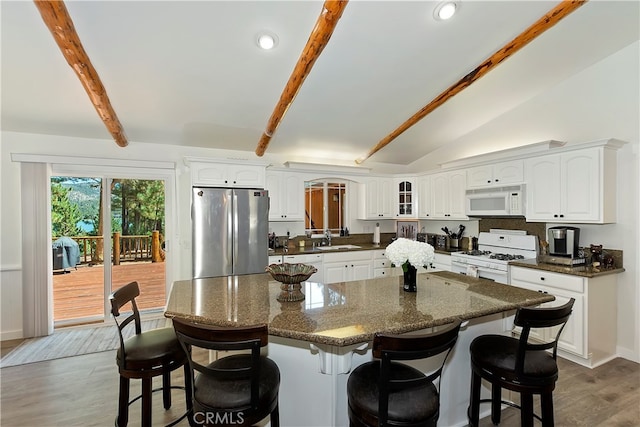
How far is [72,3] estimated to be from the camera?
217 centimetres

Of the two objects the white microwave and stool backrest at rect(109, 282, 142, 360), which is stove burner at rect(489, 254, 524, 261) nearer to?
the white microwave

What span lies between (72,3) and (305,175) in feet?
11.1

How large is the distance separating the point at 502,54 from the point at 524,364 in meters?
3.04

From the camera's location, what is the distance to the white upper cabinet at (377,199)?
5523 mm

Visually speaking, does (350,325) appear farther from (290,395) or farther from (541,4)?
(541,4)

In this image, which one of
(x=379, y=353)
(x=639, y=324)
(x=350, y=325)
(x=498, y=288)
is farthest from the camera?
(x=639, y=324)

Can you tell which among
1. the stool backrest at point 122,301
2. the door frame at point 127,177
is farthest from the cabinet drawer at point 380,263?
the stool backrest at point 122,301

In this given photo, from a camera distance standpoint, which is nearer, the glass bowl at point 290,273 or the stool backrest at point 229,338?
the stool backrest at point 229,338

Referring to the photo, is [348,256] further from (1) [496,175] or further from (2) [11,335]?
(2) [11,335]

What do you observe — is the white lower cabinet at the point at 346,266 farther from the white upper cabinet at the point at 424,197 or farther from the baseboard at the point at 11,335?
the baseboard at the point at 11,335

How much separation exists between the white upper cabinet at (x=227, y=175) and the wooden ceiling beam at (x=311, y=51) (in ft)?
2.49

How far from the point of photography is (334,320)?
167 centimetres

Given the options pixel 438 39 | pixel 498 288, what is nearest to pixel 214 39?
pixel 438 39

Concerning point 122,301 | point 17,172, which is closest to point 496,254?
point 122,301
